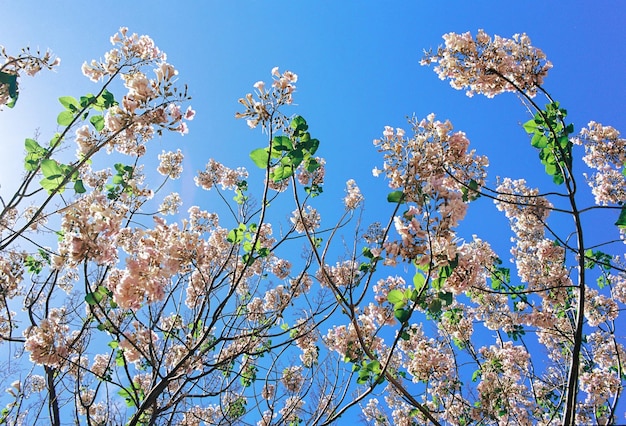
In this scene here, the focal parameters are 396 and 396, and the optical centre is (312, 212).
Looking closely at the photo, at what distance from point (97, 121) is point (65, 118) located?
0.84ft

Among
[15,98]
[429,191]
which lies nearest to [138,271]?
[15,98]

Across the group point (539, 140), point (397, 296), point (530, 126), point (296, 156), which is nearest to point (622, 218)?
point (539, 140)

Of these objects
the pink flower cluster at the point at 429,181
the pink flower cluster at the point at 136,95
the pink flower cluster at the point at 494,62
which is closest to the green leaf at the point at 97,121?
the pink flower cluster at the point at 136,95

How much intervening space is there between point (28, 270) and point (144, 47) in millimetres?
3354

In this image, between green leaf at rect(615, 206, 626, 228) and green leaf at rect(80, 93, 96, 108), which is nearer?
green leaf at rect(615, 206, 626, 228)

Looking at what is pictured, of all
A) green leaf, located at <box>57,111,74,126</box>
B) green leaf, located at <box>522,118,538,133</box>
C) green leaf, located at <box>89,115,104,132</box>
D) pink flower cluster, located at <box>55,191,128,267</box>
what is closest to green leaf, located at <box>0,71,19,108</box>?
green leaf, located at <box>57,111,74,126</box>

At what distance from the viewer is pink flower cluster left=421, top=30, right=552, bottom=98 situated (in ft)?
13.2

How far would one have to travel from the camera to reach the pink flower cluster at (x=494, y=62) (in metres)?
4.02

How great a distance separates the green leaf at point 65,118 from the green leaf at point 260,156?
180cm

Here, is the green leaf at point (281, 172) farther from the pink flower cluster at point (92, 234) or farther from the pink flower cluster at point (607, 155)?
the pink flower cluster at point (607, 155)

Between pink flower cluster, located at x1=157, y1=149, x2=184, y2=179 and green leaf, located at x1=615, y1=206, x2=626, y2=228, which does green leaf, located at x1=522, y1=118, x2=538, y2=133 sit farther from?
pink flower cluster, located at x1=157, y1=149, x2=184, y2=179

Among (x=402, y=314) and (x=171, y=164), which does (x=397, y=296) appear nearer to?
(x=402, y=314)

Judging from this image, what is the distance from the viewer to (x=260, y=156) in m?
3.06

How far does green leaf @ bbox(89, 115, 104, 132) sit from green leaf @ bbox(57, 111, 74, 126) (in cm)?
17
